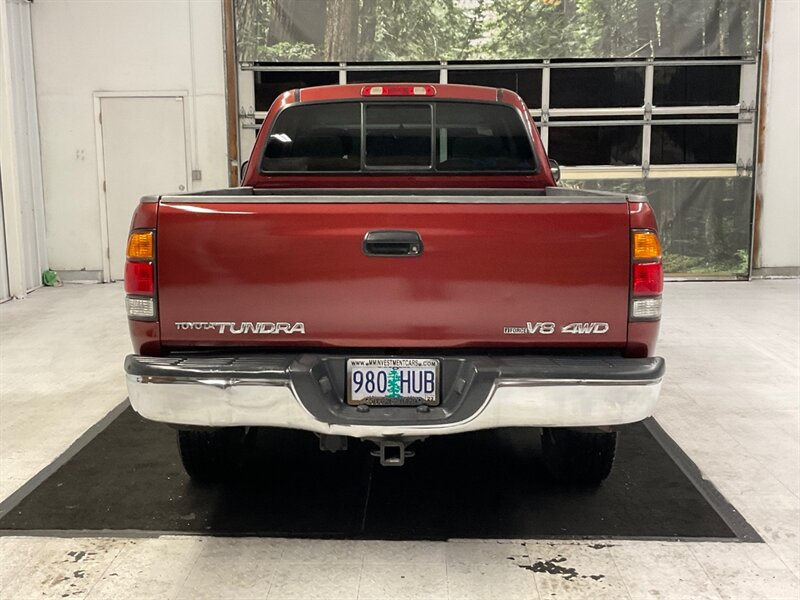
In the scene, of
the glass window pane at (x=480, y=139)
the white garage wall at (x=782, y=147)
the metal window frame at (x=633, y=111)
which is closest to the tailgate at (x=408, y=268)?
the glass window pane at (x=480, y=139)

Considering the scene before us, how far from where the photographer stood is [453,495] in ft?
11.8

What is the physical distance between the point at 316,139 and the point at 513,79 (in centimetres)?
652

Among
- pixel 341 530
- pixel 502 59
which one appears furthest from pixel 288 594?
pixel 502 59

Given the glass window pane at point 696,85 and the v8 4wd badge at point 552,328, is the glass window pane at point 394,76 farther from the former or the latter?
the v8 4wd badge at point 552,328

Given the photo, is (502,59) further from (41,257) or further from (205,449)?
(205,449)

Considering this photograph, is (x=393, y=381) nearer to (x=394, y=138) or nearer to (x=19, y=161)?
(x=394, y=138)

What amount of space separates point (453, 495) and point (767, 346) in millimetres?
4128

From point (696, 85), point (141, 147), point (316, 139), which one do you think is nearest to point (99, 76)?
point (141, 147)

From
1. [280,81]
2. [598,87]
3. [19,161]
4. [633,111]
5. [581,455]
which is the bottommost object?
[581,455]

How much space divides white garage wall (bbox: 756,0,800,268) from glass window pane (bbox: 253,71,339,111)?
5.45 m

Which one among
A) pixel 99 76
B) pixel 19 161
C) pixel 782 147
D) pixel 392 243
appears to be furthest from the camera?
pixel 782 147

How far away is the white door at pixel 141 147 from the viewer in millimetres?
10023

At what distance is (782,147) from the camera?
1010 centimetres

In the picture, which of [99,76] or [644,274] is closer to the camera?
[644,274]
